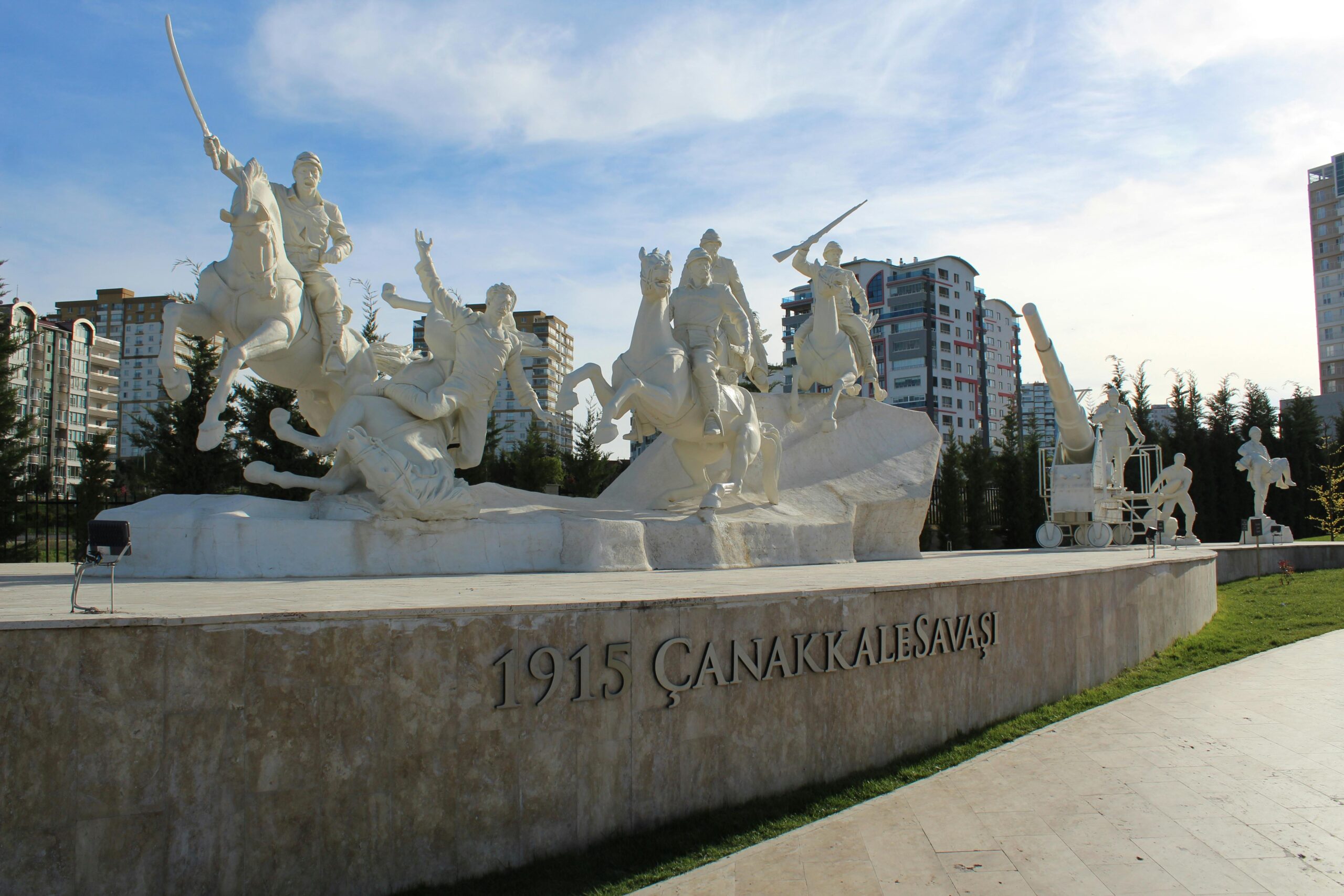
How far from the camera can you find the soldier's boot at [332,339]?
7.91 meters

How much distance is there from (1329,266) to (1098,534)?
219ft

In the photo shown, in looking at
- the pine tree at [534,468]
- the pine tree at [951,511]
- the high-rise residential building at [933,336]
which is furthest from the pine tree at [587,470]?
the high-rise residential building at [933,336]

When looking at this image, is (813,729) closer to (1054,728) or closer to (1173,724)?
(1054,728)

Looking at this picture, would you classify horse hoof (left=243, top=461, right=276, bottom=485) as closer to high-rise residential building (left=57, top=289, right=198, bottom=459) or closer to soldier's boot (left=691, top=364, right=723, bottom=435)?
soldier's boot (left=691, top=364, right=723, bottom=435)

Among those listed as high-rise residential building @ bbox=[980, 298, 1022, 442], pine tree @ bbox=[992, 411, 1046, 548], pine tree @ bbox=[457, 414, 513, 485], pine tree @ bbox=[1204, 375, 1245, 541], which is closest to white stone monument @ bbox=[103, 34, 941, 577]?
pine tree @ bbox=[457, 414, 513, 485]

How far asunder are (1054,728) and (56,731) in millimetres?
4767

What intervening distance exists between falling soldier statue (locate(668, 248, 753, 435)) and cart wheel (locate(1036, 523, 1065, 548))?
27.2ft

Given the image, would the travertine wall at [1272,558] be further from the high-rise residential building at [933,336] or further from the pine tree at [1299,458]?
the high-rise residential building at [933,336]

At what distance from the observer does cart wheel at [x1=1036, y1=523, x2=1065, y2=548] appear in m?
16.2

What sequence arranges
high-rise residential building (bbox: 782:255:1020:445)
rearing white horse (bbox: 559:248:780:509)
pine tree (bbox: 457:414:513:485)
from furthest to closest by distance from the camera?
1. high-rise residential building (bbox: 782:255:1020:445)
2. pine tree (bbox: 457:414:513:485)
3. rearing white horse (bbox: 559:248:780:509)

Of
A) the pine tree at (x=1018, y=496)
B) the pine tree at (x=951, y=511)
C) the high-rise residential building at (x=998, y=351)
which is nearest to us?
the pine tree at (x=951, y=511)

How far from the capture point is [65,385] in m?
55.2

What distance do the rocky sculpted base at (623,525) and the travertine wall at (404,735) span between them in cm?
283

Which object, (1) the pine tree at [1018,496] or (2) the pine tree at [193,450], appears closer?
(2) the pine tree at [193,450]
